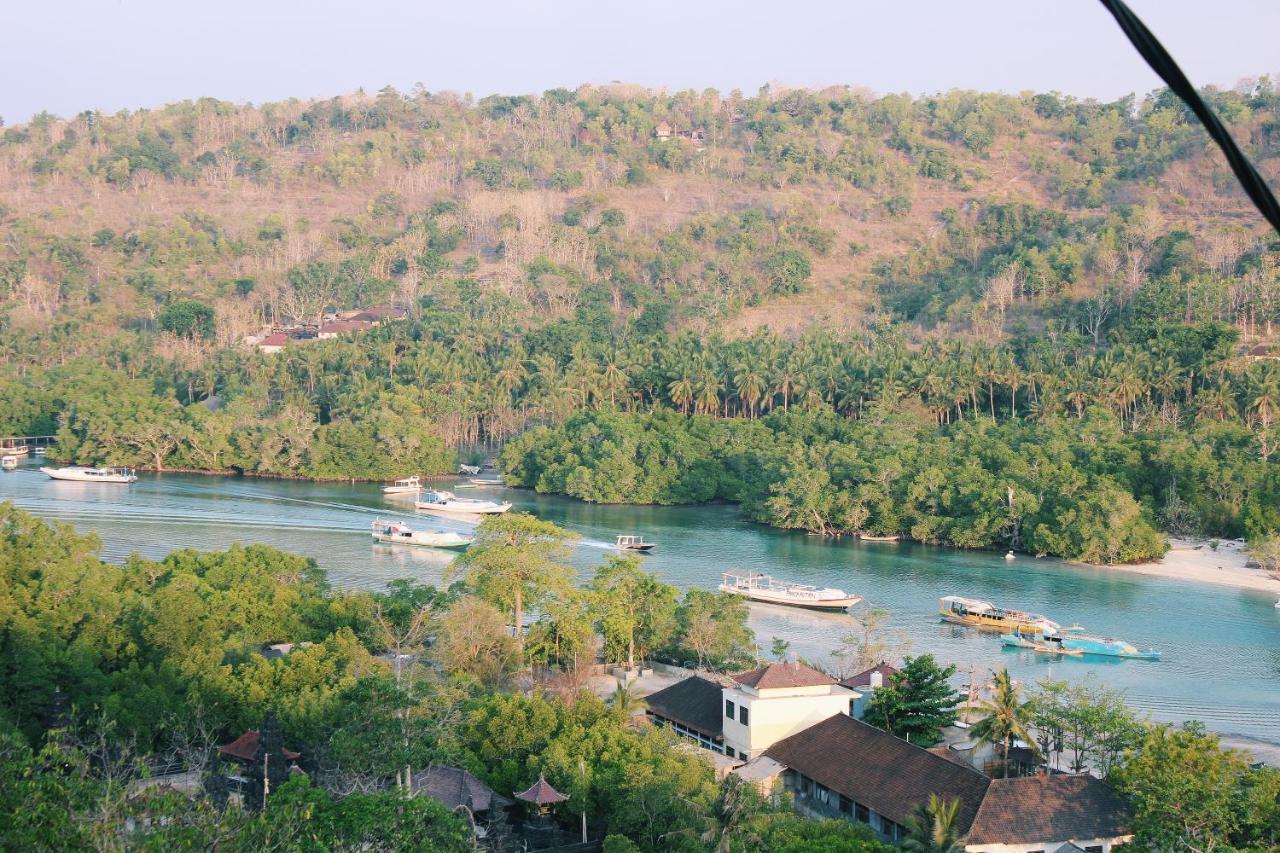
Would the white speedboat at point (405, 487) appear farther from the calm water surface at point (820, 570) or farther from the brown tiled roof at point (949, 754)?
the brown tiled roof at point (949, 754)

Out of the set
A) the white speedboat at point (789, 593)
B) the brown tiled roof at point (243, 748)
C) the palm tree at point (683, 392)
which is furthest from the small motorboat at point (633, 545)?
the brown tiled roof at point (243, 748)

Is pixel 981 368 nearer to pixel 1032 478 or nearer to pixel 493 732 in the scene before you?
pixel 1032 478

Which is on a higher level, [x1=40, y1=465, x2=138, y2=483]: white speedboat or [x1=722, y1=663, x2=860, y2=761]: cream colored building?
[x1=40, y1=465, x2=138, y2=483]: white speedboat

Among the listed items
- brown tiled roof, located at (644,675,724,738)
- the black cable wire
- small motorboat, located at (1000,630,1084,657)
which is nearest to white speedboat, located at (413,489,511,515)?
small motorboat, located at (1000,630,1084,657)

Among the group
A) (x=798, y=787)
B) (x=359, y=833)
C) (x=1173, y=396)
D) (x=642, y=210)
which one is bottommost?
(x=798, y=787)

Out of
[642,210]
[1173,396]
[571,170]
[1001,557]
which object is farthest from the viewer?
[571,170]

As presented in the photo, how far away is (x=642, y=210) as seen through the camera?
7950 centimetres

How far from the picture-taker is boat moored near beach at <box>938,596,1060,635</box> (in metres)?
26.7

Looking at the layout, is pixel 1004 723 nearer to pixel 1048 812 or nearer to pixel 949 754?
pixel 949 754

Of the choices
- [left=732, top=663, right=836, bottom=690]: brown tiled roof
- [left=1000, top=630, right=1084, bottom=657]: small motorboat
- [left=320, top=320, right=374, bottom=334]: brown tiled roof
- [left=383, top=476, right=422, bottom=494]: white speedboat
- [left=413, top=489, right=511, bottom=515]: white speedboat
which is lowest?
[left=1000, top=630, right=1084, bottom=657]: small motorboat

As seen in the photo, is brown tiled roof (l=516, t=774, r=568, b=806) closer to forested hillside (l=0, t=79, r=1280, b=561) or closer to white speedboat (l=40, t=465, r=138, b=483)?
forested hillside (l=0, t=79, r=1280, b=561)

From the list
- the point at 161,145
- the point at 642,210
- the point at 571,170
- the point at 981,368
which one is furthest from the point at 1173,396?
the point at 161,145

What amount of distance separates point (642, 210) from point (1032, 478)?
1844 inches

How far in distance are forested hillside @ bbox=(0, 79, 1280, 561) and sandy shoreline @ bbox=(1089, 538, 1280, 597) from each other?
0.83 meters
